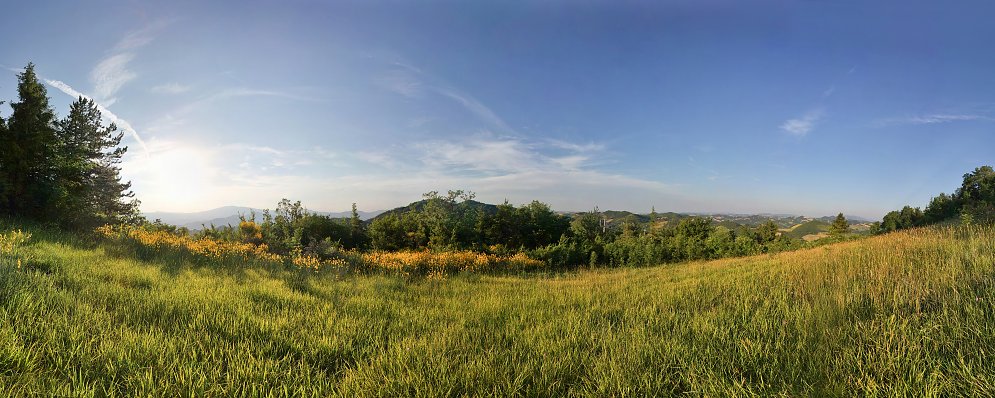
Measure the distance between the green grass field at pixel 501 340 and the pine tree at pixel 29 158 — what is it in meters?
11.6

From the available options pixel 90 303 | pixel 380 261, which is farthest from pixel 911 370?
pixel 380 261

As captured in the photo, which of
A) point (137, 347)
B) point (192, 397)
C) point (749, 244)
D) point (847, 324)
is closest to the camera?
point (192, 397)

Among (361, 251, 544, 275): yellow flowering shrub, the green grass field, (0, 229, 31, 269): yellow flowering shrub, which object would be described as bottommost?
(361, 251, 544, 275): yellow flowering shrub

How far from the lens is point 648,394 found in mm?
2758

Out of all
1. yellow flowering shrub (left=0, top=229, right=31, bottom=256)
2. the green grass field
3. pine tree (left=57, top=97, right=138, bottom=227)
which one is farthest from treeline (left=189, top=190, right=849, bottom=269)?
the green grass field

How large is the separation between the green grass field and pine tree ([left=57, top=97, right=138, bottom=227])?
38.9 feet

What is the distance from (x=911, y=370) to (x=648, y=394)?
74.9 inches

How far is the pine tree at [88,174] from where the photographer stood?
14.3 meters

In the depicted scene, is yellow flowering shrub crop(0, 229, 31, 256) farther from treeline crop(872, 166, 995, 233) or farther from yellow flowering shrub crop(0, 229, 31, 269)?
treeline crop(872, 166, 995, 233)

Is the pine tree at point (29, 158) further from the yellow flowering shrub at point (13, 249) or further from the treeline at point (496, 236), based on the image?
the yellow flowering shrub at point (13, 249)

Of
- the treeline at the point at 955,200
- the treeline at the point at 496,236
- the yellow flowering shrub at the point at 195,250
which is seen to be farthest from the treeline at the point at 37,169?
the treeline at the point at 955,200

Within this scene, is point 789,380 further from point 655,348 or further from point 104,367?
point 104,367

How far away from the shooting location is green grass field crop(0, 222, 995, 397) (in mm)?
2807

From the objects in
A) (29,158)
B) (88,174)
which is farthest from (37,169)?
(88,174)
